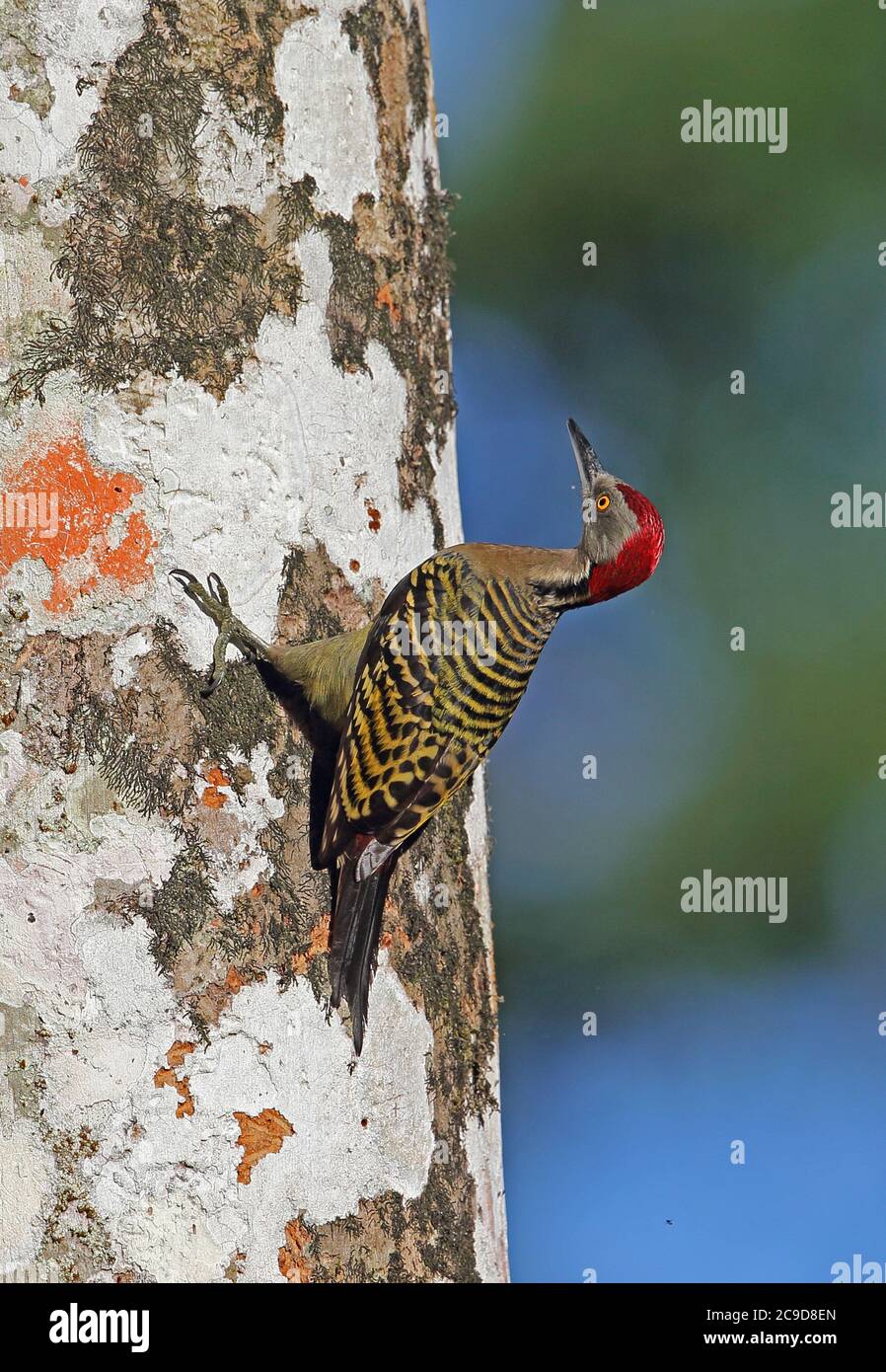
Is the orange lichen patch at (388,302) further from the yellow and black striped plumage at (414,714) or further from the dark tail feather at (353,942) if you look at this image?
the dark tail feather at (353,942)

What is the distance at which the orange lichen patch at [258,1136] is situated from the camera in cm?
211

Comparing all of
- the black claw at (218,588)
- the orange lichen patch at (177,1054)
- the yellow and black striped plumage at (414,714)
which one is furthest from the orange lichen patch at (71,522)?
the orange lichen patch at (177,1054)

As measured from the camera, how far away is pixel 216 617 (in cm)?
220

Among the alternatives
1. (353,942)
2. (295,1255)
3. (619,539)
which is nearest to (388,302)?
(619,539)

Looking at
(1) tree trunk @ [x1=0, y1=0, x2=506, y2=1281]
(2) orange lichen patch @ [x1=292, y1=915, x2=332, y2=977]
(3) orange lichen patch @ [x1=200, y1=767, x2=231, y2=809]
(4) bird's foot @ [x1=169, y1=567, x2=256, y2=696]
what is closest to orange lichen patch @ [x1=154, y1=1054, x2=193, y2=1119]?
(1) tree trunk @ [x1=0, y1=0, x2=506, y2=1281]

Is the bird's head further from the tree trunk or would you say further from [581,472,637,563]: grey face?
the tree trunk

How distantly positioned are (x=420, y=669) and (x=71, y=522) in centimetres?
111

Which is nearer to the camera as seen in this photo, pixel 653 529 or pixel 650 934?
pixel 653 529

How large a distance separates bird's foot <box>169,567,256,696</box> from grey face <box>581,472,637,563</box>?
155 cm

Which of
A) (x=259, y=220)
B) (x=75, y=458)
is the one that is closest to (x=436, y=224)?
(x=259, y=220)
